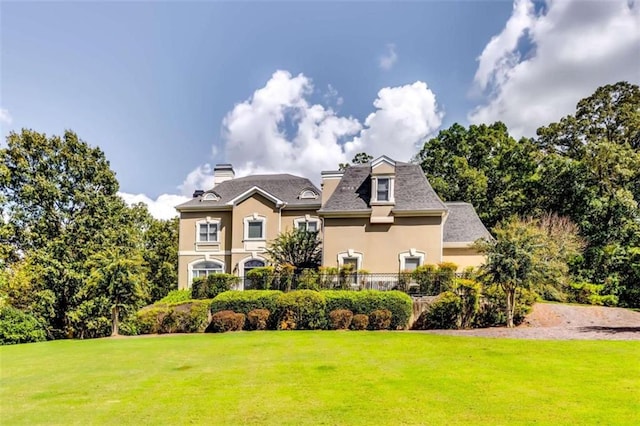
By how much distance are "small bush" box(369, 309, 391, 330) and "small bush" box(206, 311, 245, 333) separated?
5669mm

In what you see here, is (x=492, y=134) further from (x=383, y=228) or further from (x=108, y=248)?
(x=108, y=248)

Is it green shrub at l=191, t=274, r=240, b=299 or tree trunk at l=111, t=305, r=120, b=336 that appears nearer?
tree trunk at l=111, t=305, r=120, b=336

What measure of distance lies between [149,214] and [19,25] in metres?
30.9

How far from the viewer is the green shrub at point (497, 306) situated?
16.9 m

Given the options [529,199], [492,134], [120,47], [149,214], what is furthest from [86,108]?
[492,134]

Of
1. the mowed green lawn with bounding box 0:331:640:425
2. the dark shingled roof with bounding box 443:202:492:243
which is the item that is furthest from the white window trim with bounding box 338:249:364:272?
the mowed green lawn with bounding box 0:331:640:425

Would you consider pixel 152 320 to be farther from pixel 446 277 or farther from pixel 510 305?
pixel 510 305

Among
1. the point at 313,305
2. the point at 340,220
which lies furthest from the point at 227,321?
the point at 340,220

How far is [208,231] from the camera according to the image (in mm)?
30141

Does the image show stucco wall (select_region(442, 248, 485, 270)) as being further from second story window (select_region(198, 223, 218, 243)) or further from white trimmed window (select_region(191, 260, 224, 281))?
second story window (select_region(198, 223, 218, 243))

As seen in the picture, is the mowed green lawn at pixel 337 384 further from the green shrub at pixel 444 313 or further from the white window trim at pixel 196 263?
the white window trim at pixel 196 263

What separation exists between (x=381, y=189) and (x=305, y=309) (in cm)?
944

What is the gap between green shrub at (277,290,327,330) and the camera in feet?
57.8

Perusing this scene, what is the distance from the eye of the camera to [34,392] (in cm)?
872
